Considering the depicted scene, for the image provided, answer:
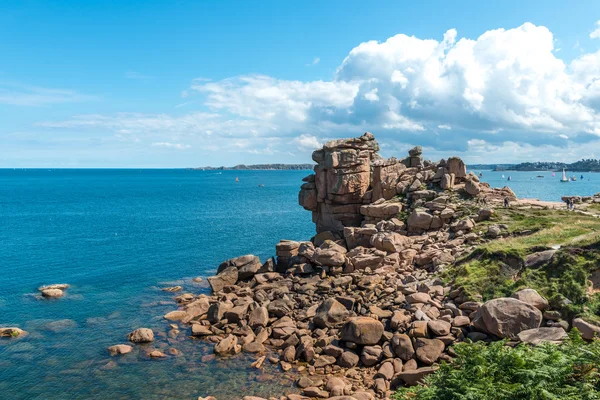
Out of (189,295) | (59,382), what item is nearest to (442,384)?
(59,382)

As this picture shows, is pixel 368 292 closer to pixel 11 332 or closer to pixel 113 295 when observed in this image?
pixel 113 295

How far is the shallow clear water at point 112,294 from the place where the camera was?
24.4m

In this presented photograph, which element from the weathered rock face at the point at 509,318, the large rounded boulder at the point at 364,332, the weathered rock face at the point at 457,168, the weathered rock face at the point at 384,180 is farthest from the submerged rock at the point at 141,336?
the weathered rock face at the point at 457,168

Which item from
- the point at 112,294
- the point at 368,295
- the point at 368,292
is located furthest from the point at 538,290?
the point at 112,294

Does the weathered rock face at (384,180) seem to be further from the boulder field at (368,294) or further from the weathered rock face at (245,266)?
the weathered rock face at (245,266)

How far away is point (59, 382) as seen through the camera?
81.5 feet

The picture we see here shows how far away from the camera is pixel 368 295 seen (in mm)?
31641

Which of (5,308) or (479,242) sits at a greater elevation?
(479,242)

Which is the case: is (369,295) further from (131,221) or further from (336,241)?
(131,221)

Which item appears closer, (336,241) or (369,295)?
(369,295)

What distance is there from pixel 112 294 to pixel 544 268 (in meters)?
35.1

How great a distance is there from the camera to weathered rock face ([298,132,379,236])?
162ft

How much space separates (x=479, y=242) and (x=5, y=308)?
3920cm

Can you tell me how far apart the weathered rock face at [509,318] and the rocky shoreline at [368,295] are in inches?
2.4
